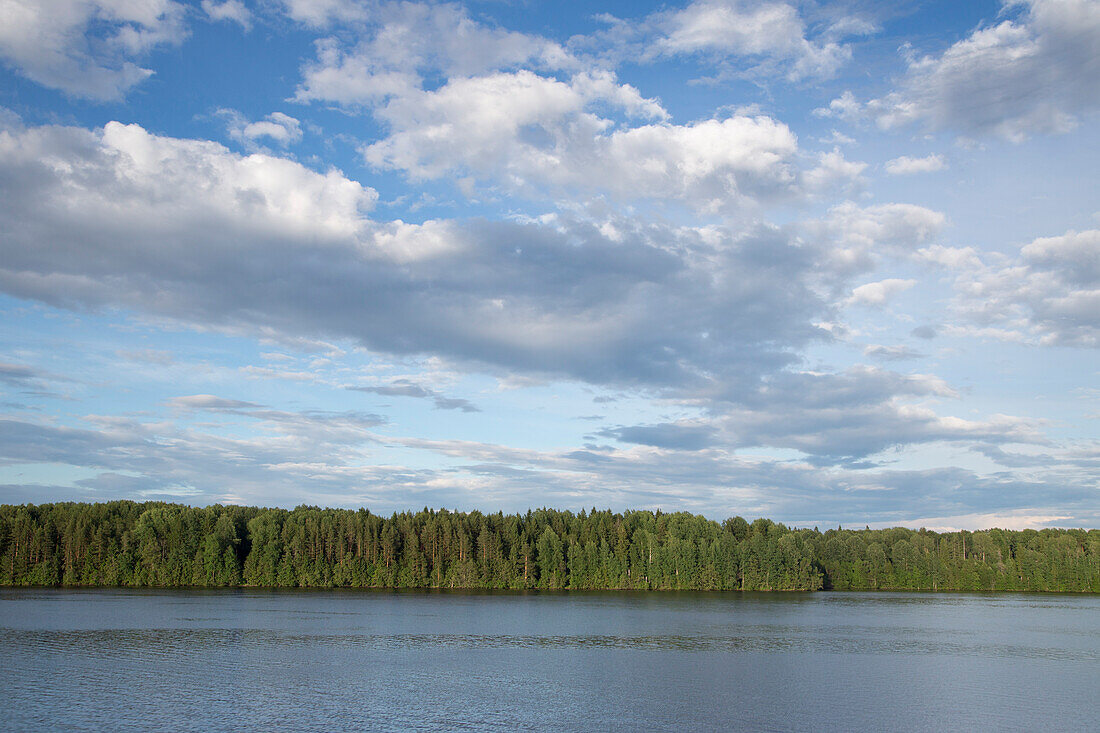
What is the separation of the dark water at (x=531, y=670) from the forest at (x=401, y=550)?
186ft

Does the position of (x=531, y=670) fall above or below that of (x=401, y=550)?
below

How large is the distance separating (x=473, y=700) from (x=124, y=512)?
14593 cm

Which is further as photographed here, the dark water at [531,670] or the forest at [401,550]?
the forest at [401,550]

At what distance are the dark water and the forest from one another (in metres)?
56.7

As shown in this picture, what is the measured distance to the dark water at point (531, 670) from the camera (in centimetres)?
4206

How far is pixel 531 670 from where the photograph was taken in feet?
185

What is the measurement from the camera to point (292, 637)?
73625mm

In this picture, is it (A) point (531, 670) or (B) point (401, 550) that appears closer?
(A) point (531, 670)

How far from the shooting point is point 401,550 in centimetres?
16988

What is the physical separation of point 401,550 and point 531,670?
390ft

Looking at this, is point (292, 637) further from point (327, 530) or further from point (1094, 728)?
point (327, 530)

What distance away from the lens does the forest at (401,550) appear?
513 feet

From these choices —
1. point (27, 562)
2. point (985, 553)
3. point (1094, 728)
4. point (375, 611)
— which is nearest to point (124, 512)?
point (27, 562)

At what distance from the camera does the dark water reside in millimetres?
42062
